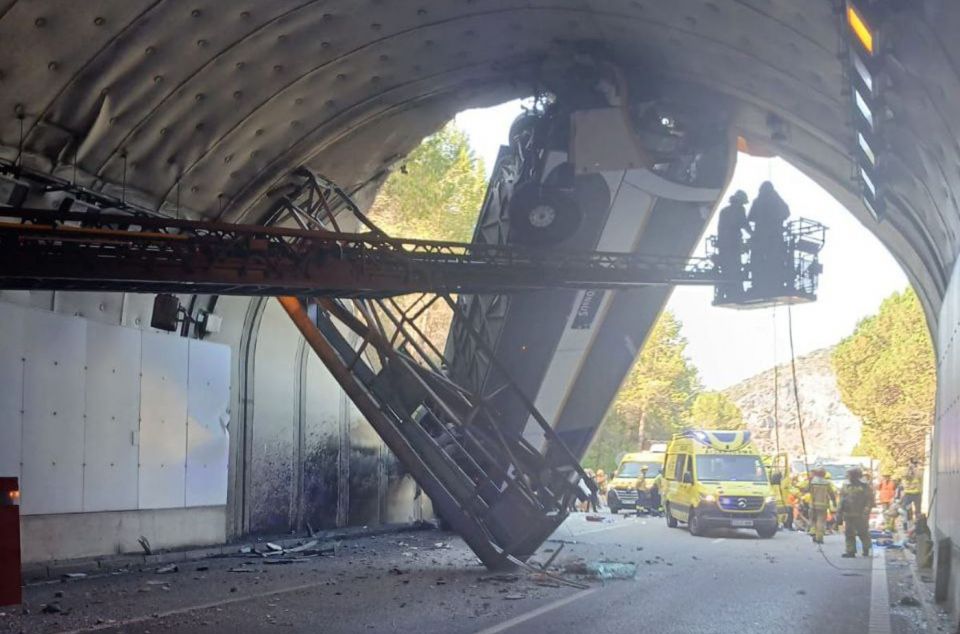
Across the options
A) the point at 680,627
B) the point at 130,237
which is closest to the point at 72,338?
the point at 130,237

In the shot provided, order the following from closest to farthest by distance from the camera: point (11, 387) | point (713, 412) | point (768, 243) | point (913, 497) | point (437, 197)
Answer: point (11, 387)
point (768, 243)
point (913, 497)
point (437, 197)
point (713, 412)

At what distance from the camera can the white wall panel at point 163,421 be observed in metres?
16.9

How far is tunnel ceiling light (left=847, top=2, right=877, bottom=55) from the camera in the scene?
330 inches

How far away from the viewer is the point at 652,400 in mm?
80062

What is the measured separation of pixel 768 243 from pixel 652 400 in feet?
203

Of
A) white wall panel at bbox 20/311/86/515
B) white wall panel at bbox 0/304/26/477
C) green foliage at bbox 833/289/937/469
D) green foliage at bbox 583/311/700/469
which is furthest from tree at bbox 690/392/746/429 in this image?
white wall panel at bbox 0/304/26/477

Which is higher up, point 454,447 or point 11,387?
point 11,387

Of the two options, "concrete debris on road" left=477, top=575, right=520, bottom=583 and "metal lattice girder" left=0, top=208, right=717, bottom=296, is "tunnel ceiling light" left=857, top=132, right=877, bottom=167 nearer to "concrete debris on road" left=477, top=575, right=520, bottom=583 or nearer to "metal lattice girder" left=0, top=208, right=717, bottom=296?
"metal lattice girder" left=0, top=208, right=717, bottom=296

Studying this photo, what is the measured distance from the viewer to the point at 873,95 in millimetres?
9523

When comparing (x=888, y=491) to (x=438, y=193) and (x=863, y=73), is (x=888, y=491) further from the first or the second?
(x=438, y=193)

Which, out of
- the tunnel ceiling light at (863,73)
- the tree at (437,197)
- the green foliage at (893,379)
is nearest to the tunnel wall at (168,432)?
the tunnel ceiling light at (863,73)

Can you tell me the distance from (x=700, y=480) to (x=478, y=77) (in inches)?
452

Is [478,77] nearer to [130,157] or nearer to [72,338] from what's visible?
[130,157]

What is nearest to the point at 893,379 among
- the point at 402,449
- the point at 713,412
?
the point at 402,449
